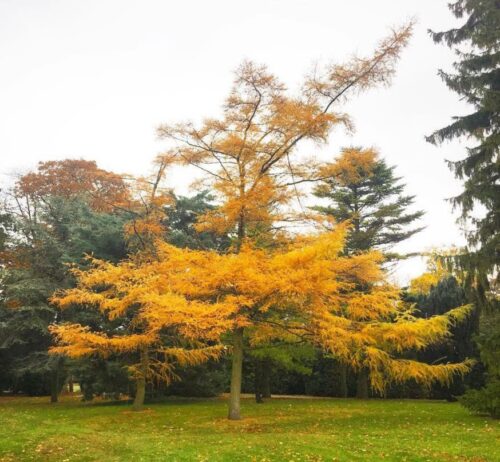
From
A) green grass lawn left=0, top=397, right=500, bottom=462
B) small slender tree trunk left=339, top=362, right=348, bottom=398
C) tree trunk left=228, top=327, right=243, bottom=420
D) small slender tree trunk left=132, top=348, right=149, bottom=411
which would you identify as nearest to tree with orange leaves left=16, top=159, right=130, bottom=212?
small slender tree trunk left=132, top=348, right=149, bottom=411

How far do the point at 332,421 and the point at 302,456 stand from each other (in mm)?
5374

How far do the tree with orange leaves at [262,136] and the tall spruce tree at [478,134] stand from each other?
3255 mm

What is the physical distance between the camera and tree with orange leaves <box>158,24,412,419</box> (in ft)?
41.9

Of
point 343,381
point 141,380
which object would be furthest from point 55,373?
point 343,381

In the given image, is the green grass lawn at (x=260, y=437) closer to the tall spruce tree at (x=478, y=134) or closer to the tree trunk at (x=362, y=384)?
the tall spruce tree at (x=478, y=134)

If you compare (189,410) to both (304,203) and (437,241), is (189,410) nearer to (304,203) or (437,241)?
(304,203)

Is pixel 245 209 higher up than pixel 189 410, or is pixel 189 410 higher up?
pixel 245 209

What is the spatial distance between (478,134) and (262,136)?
23.3ft

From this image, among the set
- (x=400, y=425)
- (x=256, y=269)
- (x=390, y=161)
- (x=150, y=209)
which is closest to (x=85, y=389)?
(x=150, y=209)

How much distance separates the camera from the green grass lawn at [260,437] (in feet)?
24.5

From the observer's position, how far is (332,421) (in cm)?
1217

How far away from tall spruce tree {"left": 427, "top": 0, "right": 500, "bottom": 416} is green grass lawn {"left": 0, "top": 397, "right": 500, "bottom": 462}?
3058 mm

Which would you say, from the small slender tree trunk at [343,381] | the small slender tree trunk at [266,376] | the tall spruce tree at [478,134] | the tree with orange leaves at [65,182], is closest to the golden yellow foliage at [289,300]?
the tall spruce tree at [478,134]

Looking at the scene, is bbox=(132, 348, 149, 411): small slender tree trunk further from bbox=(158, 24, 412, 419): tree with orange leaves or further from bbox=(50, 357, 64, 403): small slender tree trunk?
bbox=(50, 357, 64, 403): small slender tree trunk
